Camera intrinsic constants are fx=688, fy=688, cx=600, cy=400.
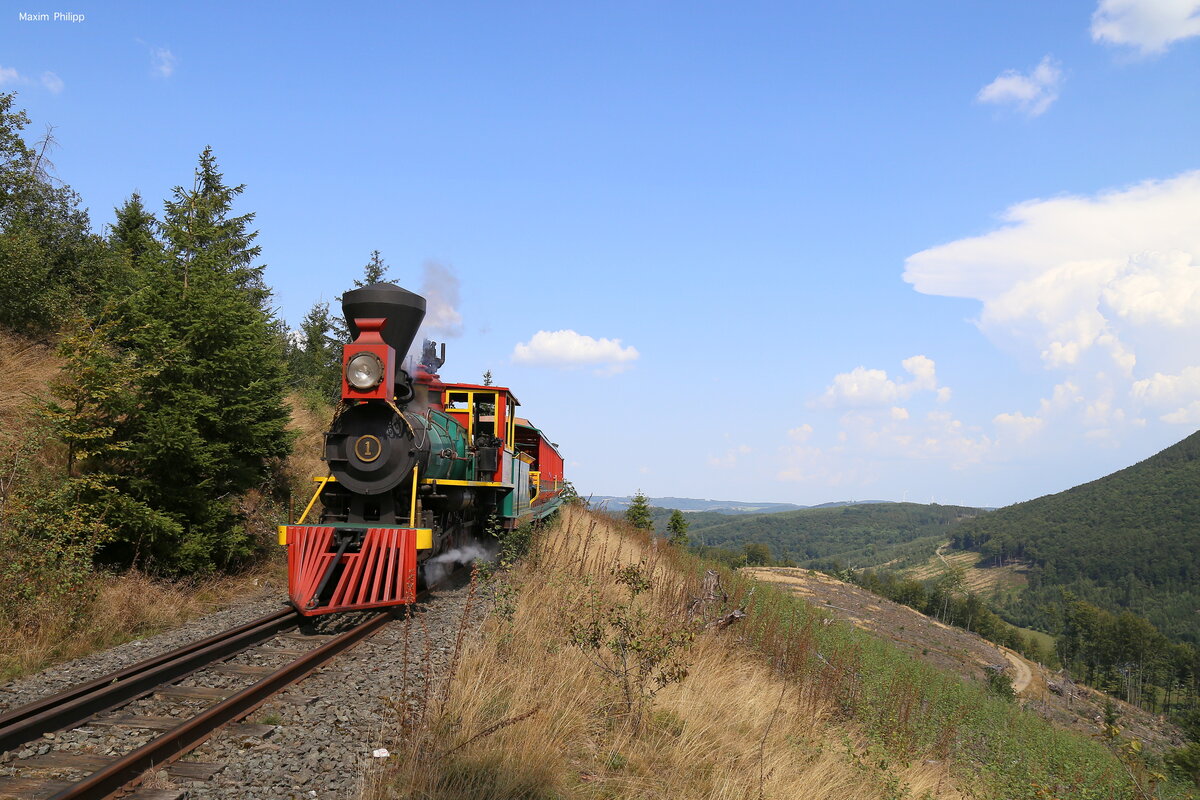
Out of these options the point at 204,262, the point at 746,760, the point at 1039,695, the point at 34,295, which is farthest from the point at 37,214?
the point at 1039,695

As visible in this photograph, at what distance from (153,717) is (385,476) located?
4515 millimetres

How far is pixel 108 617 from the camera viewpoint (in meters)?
7.81

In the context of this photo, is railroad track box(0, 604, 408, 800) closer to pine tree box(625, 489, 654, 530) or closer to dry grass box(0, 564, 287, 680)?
dry grass box(0, 564, 287, 680)

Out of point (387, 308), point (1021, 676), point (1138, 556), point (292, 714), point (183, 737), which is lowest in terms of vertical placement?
point (1138, 556)

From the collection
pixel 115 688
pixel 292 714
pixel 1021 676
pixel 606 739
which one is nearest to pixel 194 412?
pixel 115 688

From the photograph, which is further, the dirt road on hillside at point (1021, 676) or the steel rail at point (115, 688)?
the dirt road on hillside at point (1021, 676)

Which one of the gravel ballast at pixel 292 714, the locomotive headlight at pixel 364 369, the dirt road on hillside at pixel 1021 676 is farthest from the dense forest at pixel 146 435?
the dirt road on hillside at pixel 1021 676

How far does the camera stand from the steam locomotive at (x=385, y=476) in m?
8.71

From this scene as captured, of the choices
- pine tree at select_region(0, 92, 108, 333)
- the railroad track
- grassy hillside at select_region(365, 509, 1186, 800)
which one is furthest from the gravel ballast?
pine tree at select_region(0, 92, 108, 333)

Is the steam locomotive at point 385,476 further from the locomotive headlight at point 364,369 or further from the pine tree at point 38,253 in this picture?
the pine tree at point 38,253

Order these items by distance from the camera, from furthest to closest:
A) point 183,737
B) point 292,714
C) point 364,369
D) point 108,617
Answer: point 364,369, point 108,617, point 292,714, point 183,737

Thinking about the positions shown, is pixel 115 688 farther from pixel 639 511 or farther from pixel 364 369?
pixel 639 511

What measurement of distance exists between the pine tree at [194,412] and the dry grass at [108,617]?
508 millimetres

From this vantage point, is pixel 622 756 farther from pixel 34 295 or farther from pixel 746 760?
pixel 34 295
